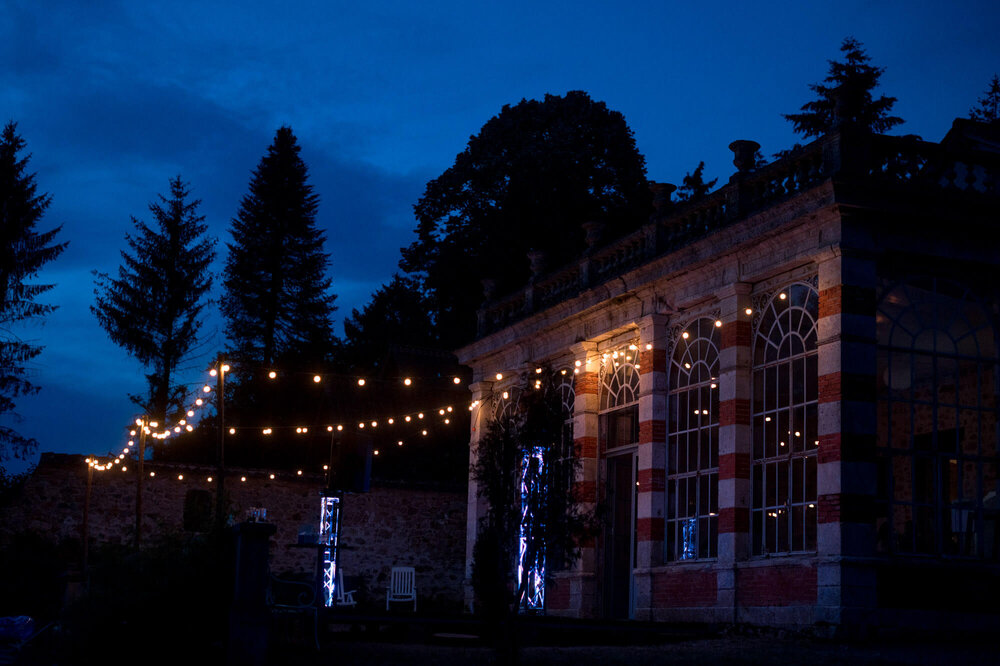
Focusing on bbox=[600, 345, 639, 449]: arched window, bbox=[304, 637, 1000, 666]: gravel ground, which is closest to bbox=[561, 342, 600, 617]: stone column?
bbox=[600, 345, 639, 449]: arched window

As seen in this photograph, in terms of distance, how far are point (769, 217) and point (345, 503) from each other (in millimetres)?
12313

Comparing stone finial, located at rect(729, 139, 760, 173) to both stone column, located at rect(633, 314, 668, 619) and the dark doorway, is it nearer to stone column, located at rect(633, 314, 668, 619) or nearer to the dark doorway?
stone column, located at rect(633, 314, 668, 619)

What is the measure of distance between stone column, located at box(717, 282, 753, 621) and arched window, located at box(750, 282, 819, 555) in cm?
11

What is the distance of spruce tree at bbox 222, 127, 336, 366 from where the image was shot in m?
39.1

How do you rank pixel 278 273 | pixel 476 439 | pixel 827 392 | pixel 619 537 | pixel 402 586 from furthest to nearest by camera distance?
pixel 278 273, pixel 402 586, pixel 476 439, pixel 619 537, pixel 827 392

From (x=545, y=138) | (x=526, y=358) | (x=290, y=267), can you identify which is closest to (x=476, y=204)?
(x=545, y=138)

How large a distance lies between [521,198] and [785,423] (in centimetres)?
1870

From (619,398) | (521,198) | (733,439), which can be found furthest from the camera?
(521,198)

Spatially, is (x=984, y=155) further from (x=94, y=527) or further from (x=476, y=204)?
(x=476, y=204)

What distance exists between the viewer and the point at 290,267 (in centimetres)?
4012

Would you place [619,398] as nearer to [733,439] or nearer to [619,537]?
[619,537]

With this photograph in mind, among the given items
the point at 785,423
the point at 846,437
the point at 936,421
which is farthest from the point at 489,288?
the point at 846,437

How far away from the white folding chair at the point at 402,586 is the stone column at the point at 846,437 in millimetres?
Answer: 11594

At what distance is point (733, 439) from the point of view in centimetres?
1360
